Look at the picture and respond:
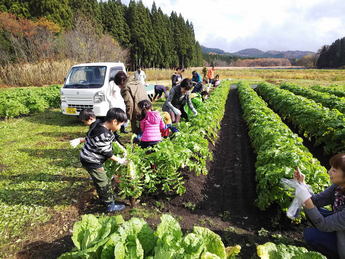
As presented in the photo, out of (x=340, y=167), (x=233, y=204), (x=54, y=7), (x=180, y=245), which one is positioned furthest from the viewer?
(x=54, y=7)

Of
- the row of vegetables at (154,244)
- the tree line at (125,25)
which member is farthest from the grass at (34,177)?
the tree line at (125,25)

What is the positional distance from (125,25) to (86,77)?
3777 cm

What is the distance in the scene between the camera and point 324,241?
2543 millimetres

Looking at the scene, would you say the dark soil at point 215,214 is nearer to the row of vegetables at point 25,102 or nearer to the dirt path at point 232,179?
the dirt path at point 232,179

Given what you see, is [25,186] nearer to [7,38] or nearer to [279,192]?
[279,192]

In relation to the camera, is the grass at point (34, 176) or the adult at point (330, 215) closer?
the adult at point (330, 215)

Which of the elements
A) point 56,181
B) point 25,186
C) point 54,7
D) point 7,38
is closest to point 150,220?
point 56,181

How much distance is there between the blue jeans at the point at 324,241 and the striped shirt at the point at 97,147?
268 cm

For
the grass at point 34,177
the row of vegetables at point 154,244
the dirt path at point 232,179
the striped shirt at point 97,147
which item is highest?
the striped shirt at point 97,147

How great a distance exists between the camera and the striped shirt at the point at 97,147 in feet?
10.4

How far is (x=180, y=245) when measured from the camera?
2033 millimetres

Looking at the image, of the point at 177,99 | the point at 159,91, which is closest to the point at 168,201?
the point at 177,99

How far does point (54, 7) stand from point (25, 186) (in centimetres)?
3207

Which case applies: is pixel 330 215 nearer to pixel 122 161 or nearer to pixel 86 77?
pixel 122 161
